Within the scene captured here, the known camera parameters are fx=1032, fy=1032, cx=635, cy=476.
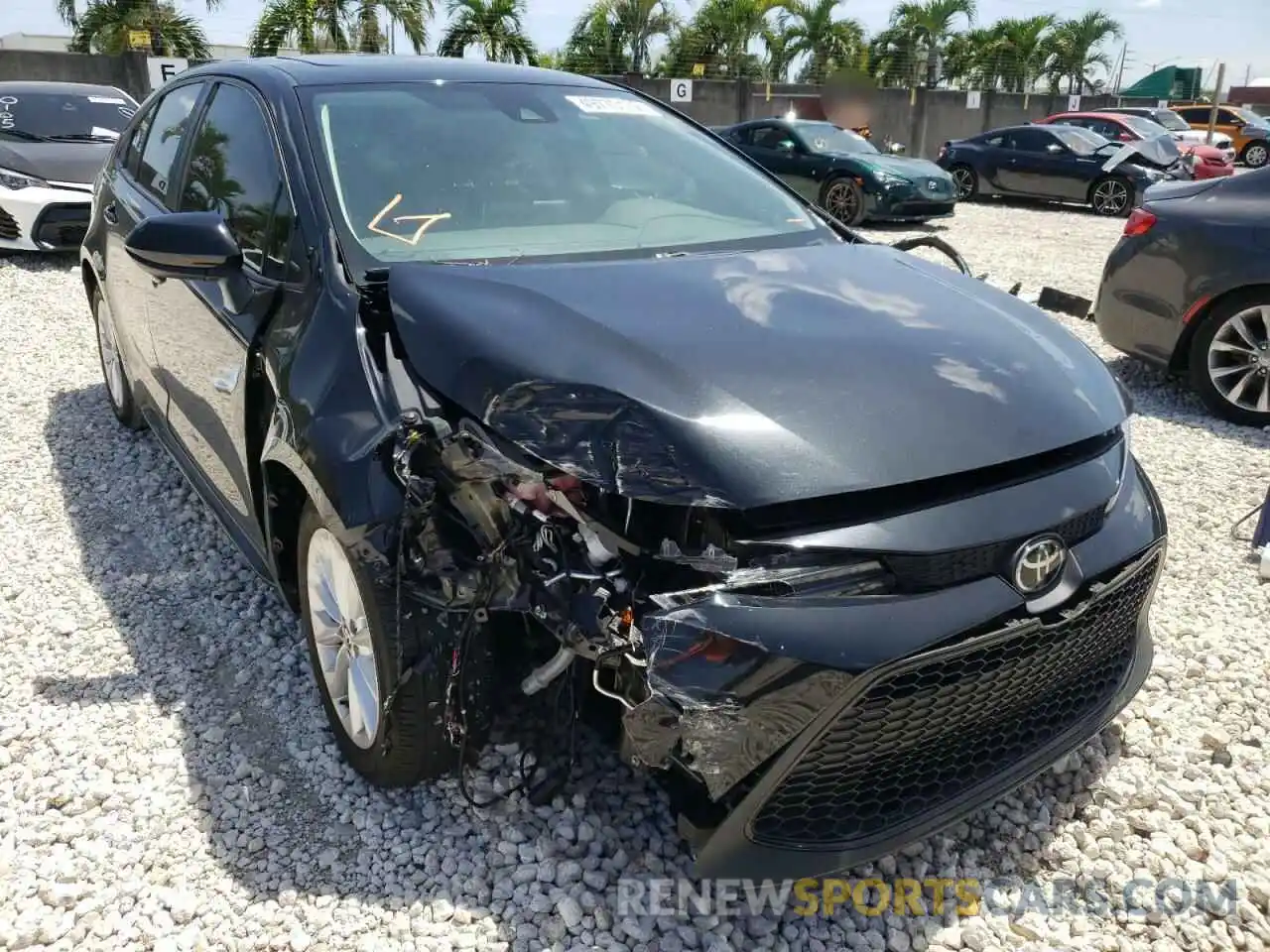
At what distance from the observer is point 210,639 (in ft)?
10.5

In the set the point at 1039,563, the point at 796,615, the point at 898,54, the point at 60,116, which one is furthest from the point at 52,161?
the point at 898,54

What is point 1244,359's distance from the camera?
5316 millimetres

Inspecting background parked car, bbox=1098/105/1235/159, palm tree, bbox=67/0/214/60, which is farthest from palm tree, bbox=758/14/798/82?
palm tree, bbox=67/0/214/60

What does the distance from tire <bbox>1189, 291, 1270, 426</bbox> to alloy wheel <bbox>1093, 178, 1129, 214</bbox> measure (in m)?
11.9

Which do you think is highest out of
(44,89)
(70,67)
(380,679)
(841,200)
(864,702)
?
(70,67)

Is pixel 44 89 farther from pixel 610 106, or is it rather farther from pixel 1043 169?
pixel 1043 169

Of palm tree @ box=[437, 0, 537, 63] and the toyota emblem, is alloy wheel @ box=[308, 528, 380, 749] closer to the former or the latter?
the toyota emblem

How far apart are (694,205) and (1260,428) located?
3764 millimetres

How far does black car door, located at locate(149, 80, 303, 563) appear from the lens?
271 cm

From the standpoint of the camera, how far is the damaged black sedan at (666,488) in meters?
1.81

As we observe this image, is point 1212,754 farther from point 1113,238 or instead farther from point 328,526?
point 1113,238

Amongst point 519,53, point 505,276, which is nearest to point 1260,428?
point 505,276

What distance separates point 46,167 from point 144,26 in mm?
14188

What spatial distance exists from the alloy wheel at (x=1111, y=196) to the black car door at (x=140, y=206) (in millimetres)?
15190
